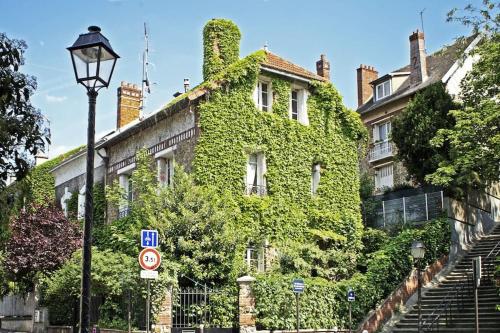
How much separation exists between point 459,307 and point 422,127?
9.65 m

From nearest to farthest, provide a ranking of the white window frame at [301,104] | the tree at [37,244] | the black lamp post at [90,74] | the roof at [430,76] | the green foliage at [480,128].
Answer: the black lamp post at [90,74] < the green foliage at [480,128] < the tree at [37,244] < the white window frame at [301,104] < the roof at [430,76]

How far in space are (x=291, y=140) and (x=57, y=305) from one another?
37.6ft

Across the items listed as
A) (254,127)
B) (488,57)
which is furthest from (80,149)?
(488,57)

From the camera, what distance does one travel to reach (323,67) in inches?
1348

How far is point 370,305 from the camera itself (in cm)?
2462

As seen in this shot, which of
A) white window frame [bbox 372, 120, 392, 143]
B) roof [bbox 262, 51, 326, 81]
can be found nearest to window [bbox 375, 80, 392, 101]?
white window frame [bbox 372, 120, 392, 143]

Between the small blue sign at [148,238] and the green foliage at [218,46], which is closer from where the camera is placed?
the small blue sign at [148,238]

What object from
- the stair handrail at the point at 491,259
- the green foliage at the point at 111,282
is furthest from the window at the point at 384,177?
the green foliage at the point at 111,282

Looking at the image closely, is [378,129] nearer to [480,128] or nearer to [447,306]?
[480,128]

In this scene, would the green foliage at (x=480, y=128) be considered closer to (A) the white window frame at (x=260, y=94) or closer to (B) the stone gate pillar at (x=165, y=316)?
(A) the white window frame at (x=260, y=94)

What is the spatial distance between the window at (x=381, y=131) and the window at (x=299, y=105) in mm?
12551

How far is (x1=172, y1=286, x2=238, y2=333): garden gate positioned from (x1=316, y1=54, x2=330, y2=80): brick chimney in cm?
1473

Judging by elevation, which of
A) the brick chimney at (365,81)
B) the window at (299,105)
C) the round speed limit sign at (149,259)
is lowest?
the round speed limit sign at (149,259)

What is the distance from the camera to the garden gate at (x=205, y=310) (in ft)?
70.1
